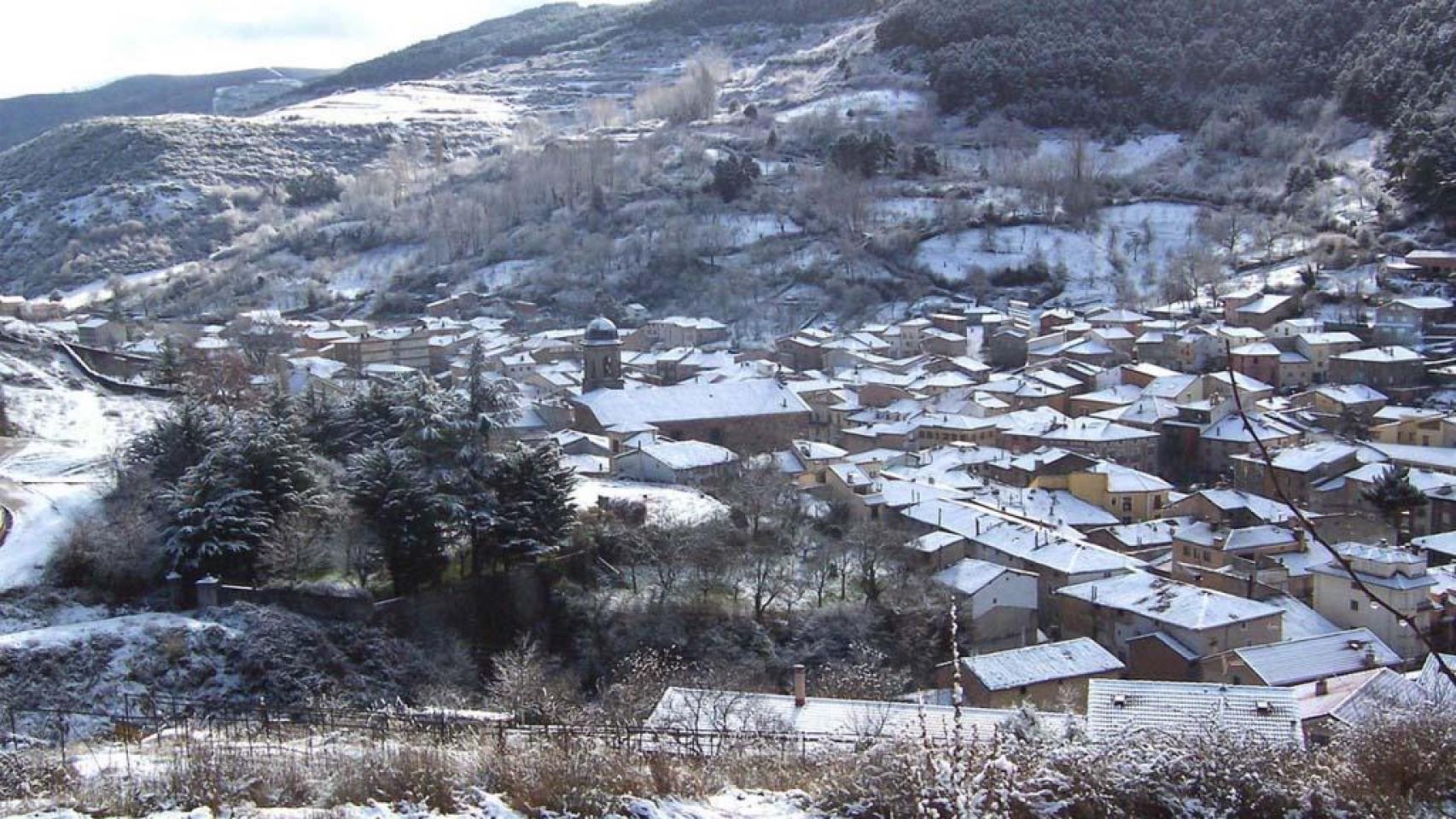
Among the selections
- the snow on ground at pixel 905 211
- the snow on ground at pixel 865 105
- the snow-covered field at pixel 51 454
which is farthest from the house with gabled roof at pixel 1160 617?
the snow on ground at pixel 865 105

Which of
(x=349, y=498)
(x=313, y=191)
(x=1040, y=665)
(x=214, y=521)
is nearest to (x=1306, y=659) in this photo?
(x=1040, y=665)

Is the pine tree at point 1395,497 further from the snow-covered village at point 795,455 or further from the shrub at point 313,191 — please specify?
the shrub at point 313,191

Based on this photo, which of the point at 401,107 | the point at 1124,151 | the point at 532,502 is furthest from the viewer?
the point at 401,107

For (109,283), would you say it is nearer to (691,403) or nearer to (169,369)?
(169,369)

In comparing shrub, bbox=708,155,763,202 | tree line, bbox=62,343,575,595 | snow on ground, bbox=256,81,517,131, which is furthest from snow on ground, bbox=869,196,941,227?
snow on ground, bbox=256,81,517,131

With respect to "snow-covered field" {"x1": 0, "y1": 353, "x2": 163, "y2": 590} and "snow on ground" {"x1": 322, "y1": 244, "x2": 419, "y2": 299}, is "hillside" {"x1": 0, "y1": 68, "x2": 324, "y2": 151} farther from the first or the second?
"snow-covered field" {"x1": 0, "y1": 353, "x2": 163, "y2": 590}

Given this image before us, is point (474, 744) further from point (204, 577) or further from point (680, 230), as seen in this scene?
point (680, 230)

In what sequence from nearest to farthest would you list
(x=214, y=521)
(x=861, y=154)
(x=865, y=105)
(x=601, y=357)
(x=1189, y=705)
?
(x=1189, y=705), (x=214, y=521), (x=601, y=357), (x=861, y=154), (x=865, y=105)

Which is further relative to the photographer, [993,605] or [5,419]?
[5,419]
